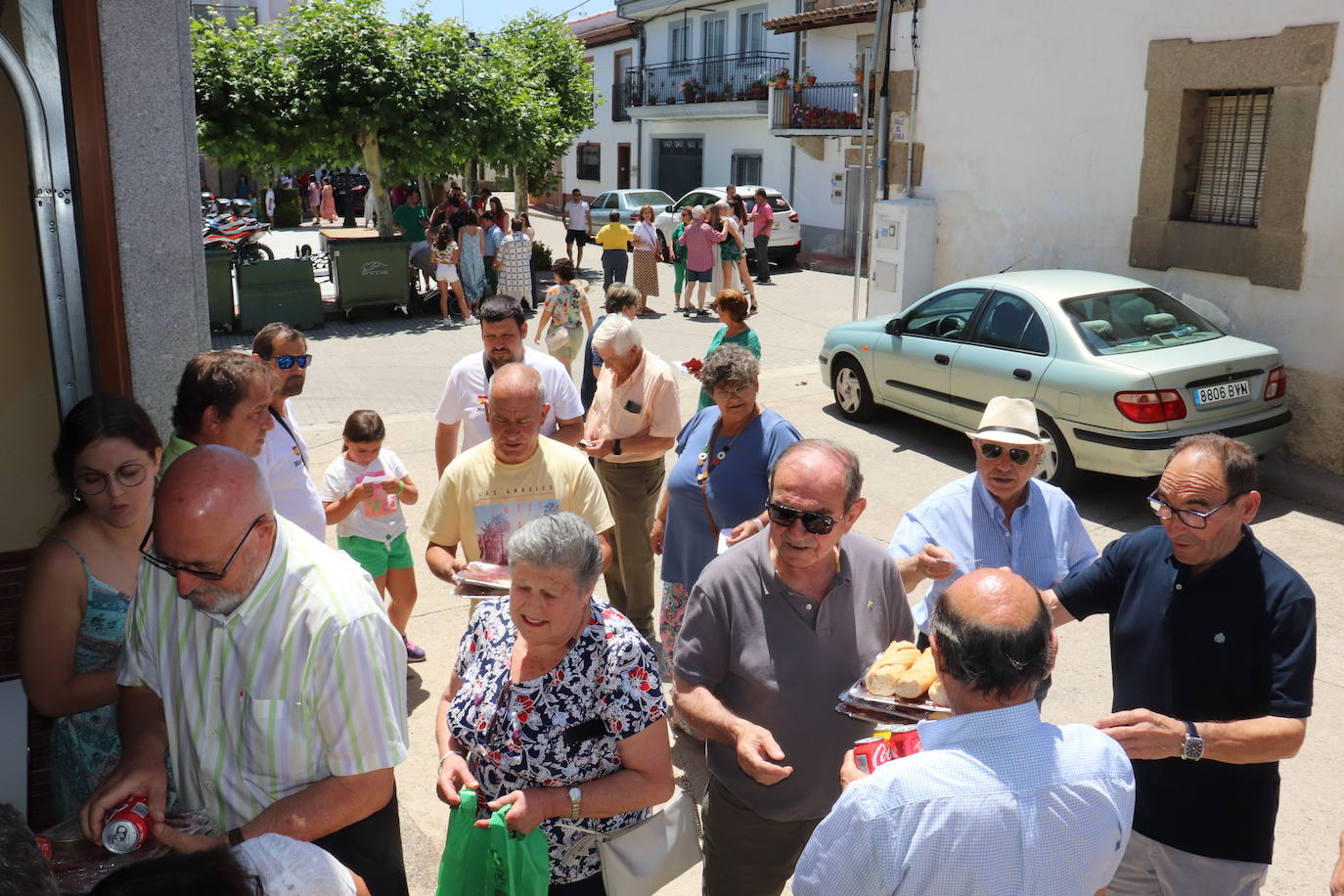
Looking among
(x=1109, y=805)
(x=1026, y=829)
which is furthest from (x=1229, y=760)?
(x=1026, y=829)

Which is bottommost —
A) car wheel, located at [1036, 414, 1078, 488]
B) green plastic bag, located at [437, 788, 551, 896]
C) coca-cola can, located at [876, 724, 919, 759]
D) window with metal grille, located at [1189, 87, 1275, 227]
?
car wheel, located at [1036, 414, 1078, 488]

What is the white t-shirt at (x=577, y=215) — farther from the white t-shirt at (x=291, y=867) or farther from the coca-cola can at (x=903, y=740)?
the white t-shirt at (x=291, y=867)

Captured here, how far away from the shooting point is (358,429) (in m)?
5.17

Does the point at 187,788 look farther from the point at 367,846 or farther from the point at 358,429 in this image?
the point at 358,429

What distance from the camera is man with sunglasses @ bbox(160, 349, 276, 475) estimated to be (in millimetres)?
3760

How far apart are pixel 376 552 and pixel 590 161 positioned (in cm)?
3676

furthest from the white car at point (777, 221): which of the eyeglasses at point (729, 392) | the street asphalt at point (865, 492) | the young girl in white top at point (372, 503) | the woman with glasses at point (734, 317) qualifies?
the eyeglasses at point (729, 392)

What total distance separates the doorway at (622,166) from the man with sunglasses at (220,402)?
113ft

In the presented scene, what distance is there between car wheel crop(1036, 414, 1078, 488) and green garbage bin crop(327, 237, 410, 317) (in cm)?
1120

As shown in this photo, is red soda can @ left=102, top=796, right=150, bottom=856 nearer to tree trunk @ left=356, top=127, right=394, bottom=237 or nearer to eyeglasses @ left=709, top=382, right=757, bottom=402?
eyeglasses @ left=709, top=382, right=757, bottom=402

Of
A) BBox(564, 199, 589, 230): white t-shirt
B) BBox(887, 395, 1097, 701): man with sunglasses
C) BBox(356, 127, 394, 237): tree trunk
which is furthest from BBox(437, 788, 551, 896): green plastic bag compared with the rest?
BBox(564, 199, 589, 230): white t-shirt

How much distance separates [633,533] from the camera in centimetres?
602

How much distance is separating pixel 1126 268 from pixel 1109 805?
9.82 m

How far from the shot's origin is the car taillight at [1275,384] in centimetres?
828
